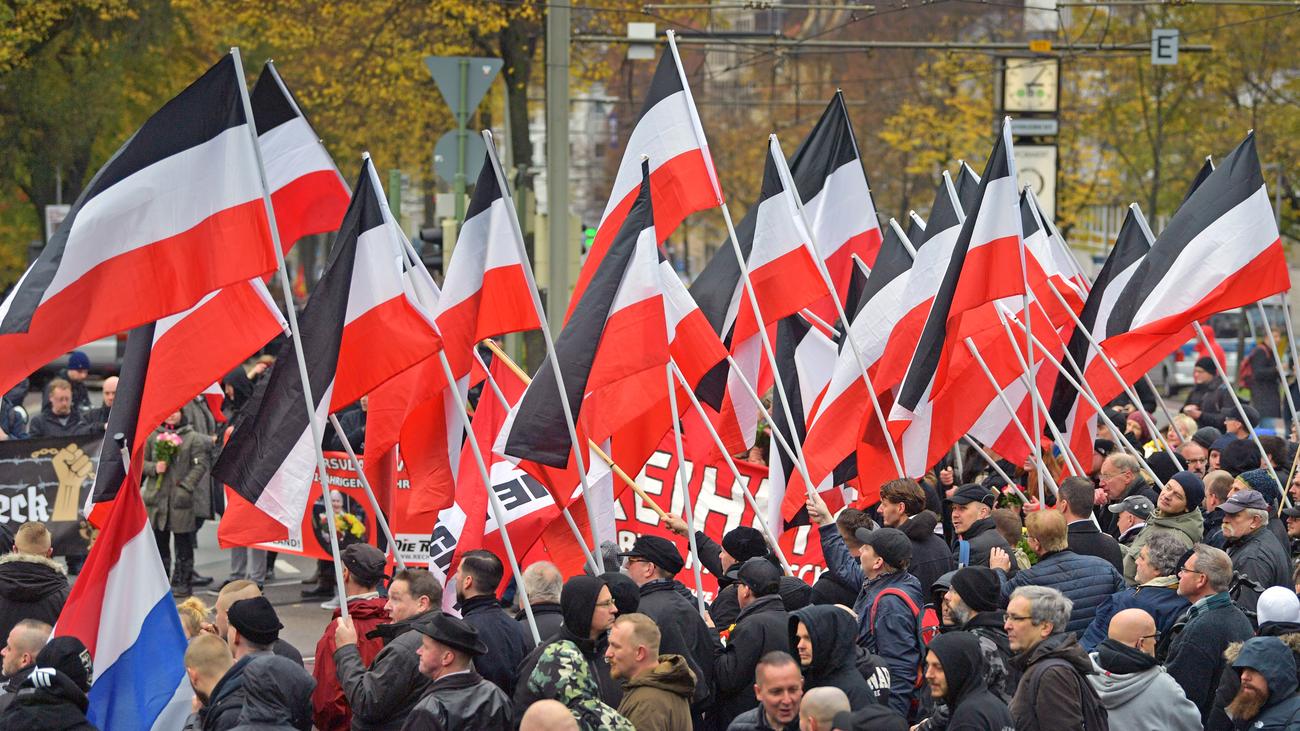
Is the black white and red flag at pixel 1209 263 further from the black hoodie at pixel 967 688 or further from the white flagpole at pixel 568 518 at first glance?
the black hoodie at pixel 967 688

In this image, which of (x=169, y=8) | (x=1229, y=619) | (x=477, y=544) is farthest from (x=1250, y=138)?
(x=169, y=8)

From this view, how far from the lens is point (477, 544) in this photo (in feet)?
29.6

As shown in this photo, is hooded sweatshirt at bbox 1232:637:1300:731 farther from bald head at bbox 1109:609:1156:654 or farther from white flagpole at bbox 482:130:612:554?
white flagpole at bbox 482:130:612:554

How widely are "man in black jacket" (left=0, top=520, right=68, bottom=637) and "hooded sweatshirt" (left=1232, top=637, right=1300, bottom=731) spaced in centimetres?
536

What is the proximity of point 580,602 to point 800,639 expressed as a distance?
85 cm

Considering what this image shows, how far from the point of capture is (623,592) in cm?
712

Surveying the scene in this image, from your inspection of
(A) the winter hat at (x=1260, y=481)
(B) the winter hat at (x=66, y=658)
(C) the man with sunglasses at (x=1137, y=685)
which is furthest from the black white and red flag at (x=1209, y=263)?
(B) the winter hat at (x=66, y=658)

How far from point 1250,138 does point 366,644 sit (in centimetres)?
726

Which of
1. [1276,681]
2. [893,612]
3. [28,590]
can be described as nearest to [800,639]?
[893,612]

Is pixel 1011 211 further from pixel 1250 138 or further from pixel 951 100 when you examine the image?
pixel 951 100

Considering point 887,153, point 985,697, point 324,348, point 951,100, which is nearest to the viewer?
point 985,697

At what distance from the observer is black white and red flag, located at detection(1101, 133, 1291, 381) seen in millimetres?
11625

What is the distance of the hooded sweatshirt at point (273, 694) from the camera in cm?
641

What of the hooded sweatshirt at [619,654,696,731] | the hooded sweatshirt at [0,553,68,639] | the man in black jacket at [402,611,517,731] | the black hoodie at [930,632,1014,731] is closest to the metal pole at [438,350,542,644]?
the man in black jacket at [402,611,517,731]
